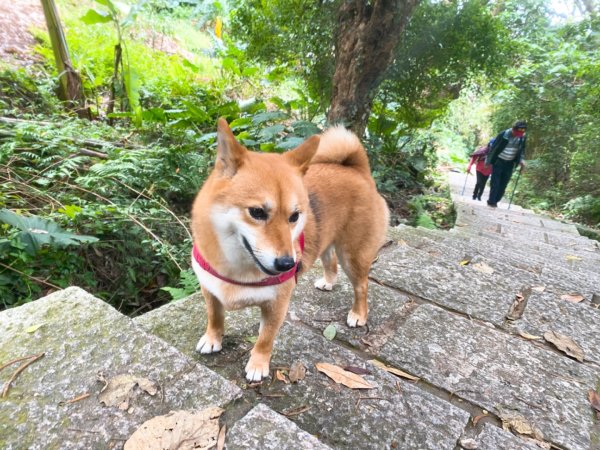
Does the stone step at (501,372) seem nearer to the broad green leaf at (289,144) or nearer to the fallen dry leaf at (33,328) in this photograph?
the fallen dry leaf at (33,328)

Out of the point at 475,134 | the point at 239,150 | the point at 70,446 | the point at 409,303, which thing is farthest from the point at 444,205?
the point at 475,134

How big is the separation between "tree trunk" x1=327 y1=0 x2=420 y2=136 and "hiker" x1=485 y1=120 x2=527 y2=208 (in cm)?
455

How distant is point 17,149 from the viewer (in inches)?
123

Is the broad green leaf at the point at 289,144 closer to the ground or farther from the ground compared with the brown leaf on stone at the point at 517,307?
farther from the ground

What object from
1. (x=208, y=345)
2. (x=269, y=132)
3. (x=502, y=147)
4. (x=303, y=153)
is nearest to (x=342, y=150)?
(x=303, y=153)

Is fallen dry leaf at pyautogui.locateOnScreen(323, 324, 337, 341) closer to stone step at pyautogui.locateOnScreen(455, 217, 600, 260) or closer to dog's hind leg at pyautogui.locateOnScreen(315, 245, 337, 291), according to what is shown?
dog's hind leg at pyautogui.locateOnScreen(315, 245, 337, 291)

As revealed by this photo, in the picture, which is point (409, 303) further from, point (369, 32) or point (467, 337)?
point (369, 32)

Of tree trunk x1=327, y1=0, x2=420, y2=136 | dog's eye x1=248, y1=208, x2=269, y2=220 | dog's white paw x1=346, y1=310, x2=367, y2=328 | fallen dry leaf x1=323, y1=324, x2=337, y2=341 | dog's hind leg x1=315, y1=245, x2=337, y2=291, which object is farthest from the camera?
tree trunk x1=327, y1=0, x2=420, y2=136

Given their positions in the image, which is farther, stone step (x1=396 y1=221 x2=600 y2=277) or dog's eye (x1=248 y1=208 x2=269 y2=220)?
stone step (x1=396 y1=221 x2=600 y2=277)

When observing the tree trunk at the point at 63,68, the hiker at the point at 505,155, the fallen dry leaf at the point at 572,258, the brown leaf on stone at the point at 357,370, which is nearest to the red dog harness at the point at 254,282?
the brown leaf on stone at the point at 357,370

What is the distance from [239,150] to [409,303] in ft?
5.05

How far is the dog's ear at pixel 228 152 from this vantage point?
1.67 meters

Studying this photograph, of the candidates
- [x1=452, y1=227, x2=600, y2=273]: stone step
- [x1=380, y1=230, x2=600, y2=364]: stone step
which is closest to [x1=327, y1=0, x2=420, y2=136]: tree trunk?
[x1=452, y1=227, x2=600, y2=273]: stone step

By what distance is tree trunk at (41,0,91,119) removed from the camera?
184 inches
